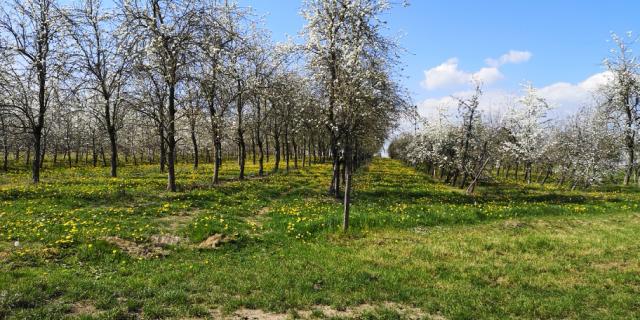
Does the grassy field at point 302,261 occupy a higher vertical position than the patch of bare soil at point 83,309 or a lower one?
higher

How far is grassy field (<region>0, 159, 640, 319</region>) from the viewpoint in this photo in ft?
28.0

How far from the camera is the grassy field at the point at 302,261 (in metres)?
8.52

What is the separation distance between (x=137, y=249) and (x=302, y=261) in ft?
16.2

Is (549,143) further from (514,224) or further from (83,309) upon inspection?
(83,309)

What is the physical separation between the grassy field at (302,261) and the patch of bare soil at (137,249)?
58mm

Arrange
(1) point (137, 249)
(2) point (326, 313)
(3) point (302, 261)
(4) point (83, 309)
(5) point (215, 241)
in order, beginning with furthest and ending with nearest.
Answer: (5) point (215, 241) → (1) point (137, 249) → (3) point (302, 261) → (2) point (326, 313) → (4) point (83, 309)

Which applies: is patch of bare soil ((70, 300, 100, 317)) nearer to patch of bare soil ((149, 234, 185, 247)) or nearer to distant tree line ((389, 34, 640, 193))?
patch of bare soil ((149, 234, 185, 247))

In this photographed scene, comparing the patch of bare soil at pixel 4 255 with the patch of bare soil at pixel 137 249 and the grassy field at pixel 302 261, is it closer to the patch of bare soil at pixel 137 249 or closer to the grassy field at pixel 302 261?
the grassy field at pixel 302 261

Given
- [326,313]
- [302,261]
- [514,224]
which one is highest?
[514,224]

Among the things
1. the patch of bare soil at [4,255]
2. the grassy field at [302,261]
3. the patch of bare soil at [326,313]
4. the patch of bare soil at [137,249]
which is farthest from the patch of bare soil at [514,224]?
the patch of bare soil at [4,255]

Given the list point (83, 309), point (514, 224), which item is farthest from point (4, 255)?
point (514, 224)

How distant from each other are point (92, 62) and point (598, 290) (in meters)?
35.5

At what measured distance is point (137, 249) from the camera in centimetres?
1236

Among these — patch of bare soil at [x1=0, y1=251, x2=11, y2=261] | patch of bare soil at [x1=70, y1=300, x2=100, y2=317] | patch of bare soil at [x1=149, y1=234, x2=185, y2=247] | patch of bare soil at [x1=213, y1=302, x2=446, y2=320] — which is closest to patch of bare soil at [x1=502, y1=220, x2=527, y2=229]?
patch of bare soil at [x1=213, y1=302, x2=446, y2=320]
